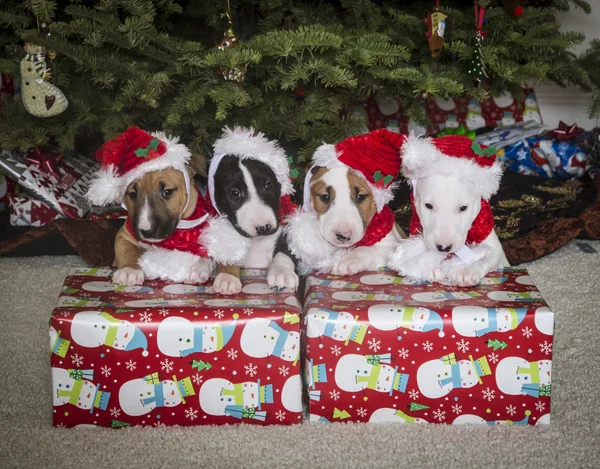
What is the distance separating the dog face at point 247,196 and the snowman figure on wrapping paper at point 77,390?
0.49 m

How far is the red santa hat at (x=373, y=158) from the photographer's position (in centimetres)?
153

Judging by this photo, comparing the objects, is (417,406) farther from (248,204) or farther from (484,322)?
(248,204)

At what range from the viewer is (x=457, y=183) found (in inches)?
57.7

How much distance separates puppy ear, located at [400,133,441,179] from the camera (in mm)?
1479

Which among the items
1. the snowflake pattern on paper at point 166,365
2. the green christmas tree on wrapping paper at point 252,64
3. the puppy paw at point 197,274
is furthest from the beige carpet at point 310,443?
the green christmas tree on wrapping paper at point 252,64

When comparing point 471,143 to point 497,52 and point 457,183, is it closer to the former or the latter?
point 457,183

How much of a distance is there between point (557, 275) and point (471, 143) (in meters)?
0.76

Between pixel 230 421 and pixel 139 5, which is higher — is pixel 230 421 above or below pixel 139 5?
below

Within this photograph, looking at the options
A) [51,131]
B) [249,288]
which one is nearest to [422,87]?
[249,288]

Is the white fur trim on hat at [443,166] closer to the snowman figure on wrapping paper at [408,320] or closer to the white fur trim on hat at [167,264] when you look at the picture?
the snowman figure on wrapping paper at [408,320]

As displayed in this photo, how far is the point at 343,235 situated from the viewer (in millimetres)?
1502

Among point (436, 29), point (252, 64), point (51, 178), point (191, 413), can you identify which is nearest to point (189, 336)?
point (191, 413)

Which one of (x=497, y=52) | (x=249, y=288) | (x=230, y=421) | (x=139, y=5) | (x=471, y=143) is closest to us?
(x=230, y=421)

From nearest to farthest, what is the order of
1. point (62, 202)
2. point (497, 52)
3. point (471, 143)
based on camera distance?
1. point (471, 143)
2. point (497, 52)
3. point (62, 202)
